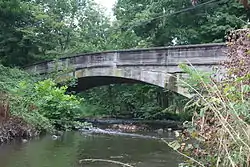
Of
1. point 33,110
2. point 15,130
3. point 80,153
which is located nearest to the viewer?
A: point 80,153

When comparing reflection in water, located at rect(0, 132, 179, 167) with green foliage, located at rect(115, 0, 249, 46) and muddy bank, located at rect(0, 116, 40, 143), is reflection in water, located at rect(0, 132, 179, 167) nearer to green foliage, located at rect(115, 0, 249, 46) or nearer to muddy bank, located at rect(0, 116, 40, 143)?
muddy bank, located at rect(0, 116, 40, 143)

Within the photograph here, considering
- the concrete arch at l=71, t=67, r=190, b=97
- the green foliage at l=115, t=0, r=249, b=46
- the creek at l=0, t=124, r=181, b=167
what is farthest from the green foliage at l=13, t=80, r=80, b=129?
the green foliage at l=115, t=0, r=249, b=46

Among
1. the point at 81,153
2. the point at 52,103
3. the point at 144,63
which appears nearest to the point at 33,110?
the point at 52,103

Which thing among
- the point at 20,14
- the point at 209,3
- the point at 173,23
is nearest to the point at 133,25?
the point at 173,23

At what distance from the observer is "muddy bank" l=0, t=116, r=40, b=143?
387 inches

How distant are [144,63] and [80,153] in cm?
830

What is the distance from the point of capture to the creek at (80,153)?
758 cm

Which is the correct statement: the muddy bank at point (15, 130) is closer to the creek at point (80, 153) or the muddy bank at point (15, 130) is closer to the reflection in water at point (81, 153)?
the creek at point (80, 153)

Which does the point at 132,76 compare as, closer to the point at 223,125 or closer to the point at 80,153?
the point at 80,153

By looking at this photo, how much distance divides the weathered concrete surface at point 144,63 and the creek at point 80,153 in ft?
9.34

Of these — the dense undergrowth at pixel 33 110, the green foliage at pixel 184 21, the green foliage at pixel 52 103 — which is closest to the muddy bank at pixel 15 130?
the dense undergrowth at pixel 33 110

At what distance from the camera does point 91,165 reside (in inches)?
291

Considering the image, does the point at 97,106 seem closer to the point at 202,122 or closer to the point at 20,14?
the point at 20,14

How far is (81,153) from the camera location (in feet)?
29.8
